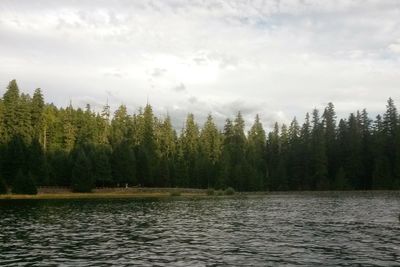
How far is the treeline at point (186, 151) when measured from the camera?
12381 cm

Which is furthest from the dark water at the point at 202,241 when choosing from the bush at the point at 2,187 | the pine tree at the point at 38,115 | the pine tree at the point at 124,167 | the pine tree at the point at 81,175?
the pine tree at the point at 38,115

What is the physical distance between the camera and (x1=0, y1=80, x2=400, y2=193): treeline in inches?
4875

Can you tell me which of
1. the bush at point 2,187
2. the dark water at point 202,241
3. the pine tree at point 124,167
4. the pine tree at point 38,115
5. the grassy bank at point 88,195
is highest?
the pine tree at point 38,115

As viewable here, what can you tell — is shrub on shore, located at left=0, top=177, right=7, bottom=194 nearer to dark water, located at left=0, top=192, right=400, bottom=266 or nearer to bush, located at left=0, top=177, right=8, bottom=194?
bush, located at left=0, top=177, right=8, bottom=194

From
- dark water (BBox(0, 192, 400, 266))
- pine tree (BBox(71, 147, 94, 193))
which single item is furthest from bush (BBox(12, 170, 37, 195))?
dark water (BBox(0, 192, 400, 266))

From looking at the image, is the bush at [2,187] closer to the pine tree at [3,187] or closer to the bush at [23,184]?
the pine tree at [3,187]

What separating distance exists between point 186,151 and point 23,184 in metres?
79.5

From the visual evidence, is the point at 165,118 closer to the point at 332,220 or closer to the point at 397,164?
the point at 397,164

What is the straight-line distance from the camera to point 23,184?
10181 centimetres

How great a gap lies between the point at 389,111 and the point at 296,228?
124494 mm

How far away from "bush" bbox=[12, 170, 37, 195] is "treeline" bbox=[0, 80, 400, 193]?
555 millimetres

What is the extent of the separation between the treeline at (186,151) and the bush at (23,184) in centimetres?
56

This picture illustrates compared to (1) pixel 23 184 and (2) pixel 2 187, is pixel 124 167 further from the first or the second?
(2) pixel 2 187

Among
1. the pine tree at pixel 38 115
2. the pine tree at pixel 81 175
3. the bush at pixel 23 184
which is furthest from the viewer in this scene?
the pine tree at pixel 38 115
